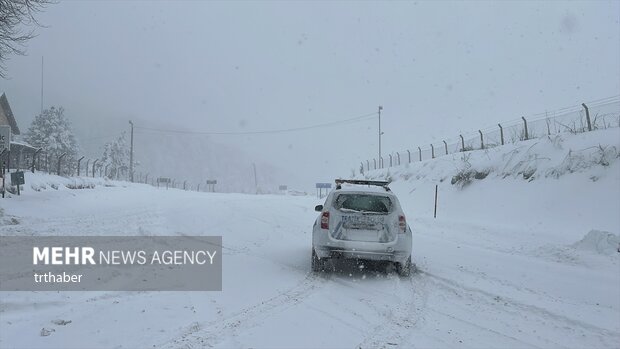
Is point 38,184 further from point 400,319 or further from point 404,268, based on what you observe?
point 400,319

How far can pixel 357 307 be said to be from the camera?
6449 mm

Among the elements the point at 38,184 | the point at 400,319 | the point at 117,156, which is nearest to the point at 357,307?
the point at 400,319

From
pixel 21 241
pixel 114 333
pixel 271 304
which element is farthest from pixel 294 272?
pixel 21 241

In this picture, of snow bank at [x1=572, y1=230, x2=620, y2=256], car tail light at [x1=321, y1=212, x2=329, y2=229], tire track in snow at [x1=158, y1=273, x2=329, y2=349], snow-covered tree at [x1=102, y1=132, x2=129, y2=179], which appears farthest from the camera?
snow-covered tree at [x1=102, y1=132, x2=129, y2=179]

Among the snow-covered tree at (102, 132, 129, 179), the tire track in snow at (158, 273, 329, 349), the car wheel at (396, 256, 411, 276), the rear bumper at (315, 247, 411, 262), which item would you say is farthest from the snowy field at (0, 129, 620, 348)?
the snow-covered tree at (102, 132, 129, 179)

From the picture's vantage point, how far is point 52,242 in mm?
10289

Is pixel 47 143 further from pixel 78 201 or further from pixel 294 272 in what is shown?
pixel 294 272

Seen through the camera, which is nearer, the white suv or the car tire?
the white suv

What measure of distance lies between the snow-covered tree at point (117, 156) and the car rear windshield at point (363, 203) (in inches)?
3576

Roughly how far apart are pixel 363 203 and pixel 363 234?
2.48 ft

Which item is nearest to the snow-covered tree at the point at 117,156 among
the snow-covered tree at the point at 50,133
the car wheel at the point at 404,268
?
the snow-covered tree at the point at 50,133

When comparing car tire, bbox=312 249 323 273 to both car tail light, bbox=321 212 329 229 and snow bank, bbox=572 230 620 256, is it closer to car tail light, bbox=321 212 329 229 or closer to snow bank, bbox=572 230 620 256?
car tail light, bbox=321 212 329 229

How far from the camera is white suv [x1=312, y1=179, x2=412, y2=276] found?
8336mm

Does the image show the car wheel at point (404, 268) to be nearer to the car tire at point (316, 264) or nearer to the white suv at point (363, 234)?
the white suv at point (363, 234)
